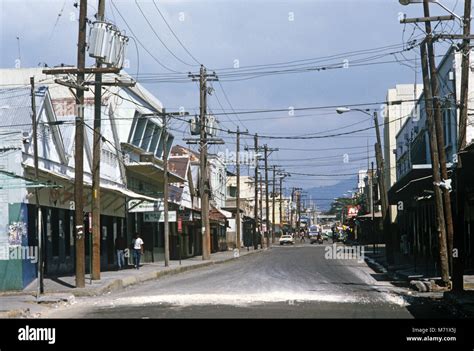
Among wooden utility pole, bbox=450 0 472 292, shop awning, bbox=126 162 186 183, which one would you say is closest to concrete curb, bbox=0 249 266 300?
shop awning, bbox=126 162 186 183

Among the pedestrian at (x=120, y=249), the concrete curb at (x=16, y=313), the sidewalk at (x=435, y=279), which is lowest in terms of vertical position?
the sidewalk at (x=435, y=279)

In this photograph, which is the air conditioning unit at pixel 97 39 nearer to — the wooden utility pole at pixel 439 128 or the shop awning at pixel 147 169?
the wooden utility pole at pixel 439 128

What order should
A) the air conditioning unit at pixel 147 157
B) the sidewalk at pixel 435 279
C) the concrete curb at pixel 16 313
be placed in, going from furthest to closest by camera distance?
the air conditioning unit at pixel 147 157, the sidewalk at pixel 435 279, the concrete curb at pixel 16 313

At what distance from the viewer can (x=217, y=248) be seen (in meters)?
76.5

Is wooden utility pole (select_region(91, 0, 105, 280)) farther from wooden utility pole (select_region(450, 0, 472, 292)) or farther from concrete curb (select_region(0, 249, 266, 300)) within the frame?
wooden utility pole (select_region(450, 0, 472, 292))

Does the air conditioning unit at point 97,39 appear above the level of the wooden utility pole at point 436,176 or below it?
above

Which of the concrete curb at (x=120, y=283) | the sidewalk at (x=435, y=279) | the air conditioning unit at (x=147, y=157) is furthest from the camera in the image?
the air conditioning unit at (x=147, y=157)

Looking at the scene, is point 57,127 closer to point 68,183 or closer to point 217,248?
point 68,183

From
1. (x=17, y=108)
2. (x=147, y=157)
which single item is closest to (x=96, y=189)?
(x=17, y=108)

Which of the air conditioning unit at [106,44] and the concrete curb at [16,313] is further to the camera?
the air conditioning unit at [106,44]

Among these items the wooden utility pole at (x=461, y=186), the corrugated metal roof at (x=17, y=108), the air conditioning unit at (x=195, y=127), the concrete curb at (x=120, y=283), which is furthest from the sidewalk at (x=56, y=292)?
the air conditioning unit at (x=195, y=127)

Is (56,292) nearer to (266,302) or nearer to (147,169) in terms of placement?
(266,302)
